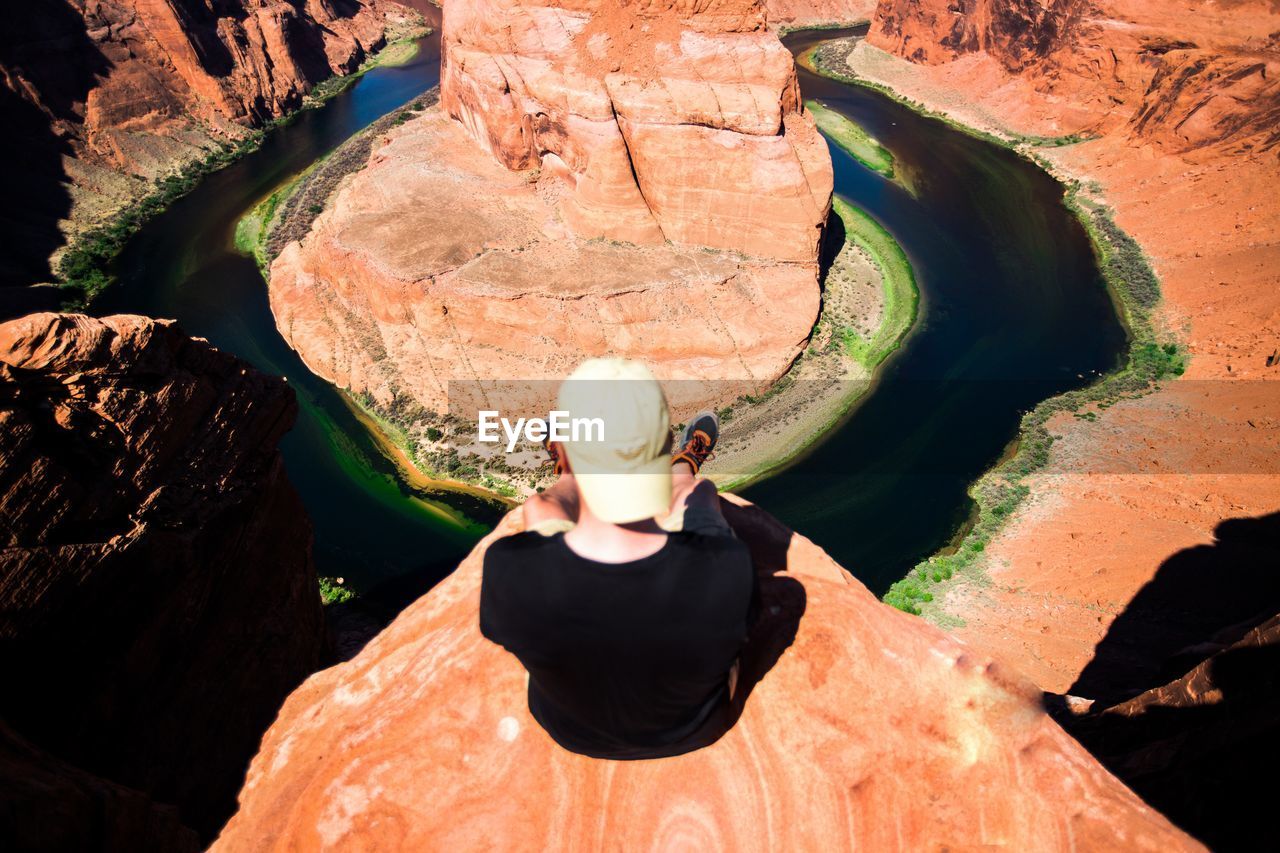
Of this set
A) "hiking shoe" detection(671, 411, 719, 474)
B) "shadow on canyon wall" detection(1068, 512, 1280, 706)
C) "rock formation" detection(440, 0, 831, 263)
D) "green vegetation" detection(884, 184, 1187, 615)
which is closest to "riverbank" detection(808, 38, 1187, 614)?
"green vegetation" detection(884, 184, 1187, 615)

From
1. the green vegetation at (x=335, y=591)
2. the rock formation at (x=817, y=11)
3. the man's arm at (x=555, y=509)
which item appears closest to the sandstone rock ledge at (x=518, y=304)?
the green vegetation at (x=335, y=591)

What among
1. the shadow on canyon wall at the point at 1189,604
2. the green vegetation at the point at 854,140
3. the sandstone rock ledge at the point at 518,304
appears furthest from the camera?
the green vegetation at the point at 854,140

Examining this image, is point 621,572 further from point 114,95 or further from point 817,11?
point 817,11

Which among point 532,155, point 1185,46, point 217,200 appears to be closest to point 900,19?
point 1185,46

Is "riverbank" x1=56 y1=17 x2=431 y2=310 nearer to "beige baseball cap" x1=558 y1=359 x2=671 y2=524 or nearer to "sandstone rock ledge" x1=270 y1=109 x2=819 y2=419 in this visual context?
"sandstone rock ledge" x1=270 y1=109 x2=819 y2=419

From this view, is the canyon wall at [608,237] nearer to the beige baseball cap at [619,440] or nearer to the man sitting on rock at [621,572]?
the man sitting on rock at [621,572]
